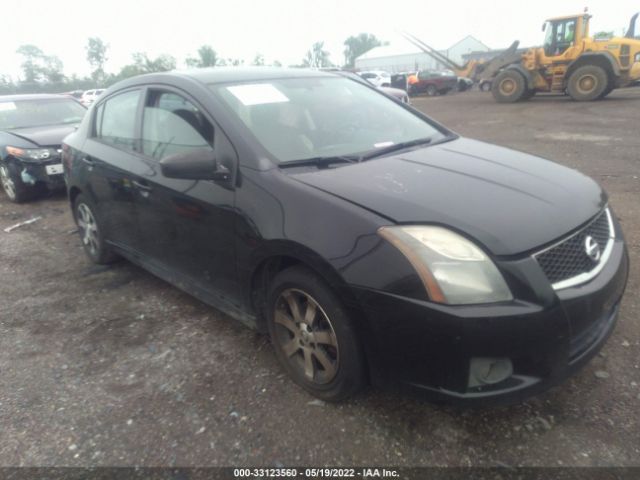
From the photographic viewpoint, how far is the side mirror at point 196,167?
2.36 m

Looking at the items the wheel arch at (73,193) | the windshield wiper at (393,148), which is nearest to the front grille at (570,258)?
the windshield wiper at (393,148)

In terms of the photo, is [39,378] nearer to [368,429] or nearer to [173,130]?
[173,130]

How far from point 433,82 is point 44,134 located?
24.5m

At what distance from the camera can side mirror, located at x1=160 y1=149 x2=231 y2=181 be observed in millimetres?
2355

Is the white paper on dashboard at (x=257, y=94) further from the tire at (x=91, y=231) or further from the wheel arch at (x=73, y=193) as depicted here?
the wheel arch at (x=73, y=193)

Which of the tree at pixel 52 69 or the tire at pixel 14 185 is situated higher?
the tree at pixel 52 69

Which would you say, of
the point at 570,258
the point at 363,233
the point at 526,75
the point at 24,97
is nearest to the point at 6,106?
the point at 24,97

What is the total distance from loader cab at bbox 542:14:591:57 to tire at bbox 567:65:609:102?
962 millimetres

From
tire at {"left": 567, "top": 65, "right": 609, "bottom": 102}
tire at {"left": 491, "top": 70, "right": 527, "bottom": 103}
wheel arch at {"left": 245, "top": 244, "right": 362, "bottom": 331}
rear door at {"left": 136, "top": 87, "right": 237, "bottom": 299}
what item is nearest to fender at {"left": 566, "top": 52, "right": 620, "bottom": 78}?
tire at {"left": 567, "top": 65, "right": 609, "bottom": 102}

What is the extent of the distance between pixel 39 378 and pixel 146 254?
1033 mm

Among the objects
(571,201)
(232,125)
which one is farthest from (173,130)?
(571,201)

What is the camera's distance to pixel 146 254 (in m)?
3.32

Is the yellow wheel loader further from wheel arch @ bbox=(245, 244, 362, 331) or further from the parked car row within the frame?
wheel arch @ bbox=(245, 244, 362, 331)

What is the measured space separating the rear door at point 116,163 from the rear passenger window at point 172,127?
0.44ft
